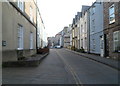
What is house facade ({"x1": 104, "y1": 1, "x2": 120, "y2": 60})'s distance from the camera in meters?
18.3

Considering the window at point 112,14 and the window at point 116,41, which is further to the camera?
the window at point 112,14

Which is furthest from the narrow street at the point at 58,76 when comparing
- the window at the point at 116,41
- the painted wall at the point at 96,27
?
the painted wall at the point at 96,27

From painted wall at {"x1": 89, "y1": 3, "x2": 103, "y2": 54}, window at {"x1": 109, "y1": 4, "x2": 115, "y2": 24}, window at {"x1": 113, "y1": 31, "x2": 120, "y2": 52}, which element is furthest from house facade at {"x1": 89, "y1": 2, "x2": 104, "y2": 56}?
window at {"x1": 113, "y1": 31, "x2": 120, "y2": 52}

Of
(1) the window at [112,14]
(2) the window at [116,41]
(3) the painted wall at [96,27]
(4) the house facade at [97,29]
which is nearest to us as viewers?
(2) the window at [116,41]

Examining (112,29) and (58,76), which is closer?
(58,76)

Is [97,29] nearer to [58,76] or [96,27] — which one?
[96,27]

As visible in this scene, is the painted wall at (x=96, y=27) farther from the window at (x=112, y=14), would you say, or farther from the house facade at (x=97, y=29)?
the window at (x=112, y=14)

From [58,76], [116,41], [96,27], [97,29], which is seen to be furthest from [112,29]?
[58,76]

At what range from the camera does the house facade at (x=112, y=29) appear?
18.3 meters

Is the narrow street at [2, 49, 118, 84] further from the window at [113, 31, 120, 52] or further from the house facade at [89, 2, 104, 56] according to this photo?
the house facade at [89, 2, 104, 56]

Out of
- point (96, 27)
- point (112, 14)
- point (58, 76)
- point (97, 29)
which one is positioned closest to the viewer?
point (58, 76)

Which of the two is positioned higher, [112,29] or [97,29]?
[97,29]

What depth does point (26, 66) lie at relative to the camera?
12.6 m

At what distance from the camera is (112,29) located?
19625 mm
